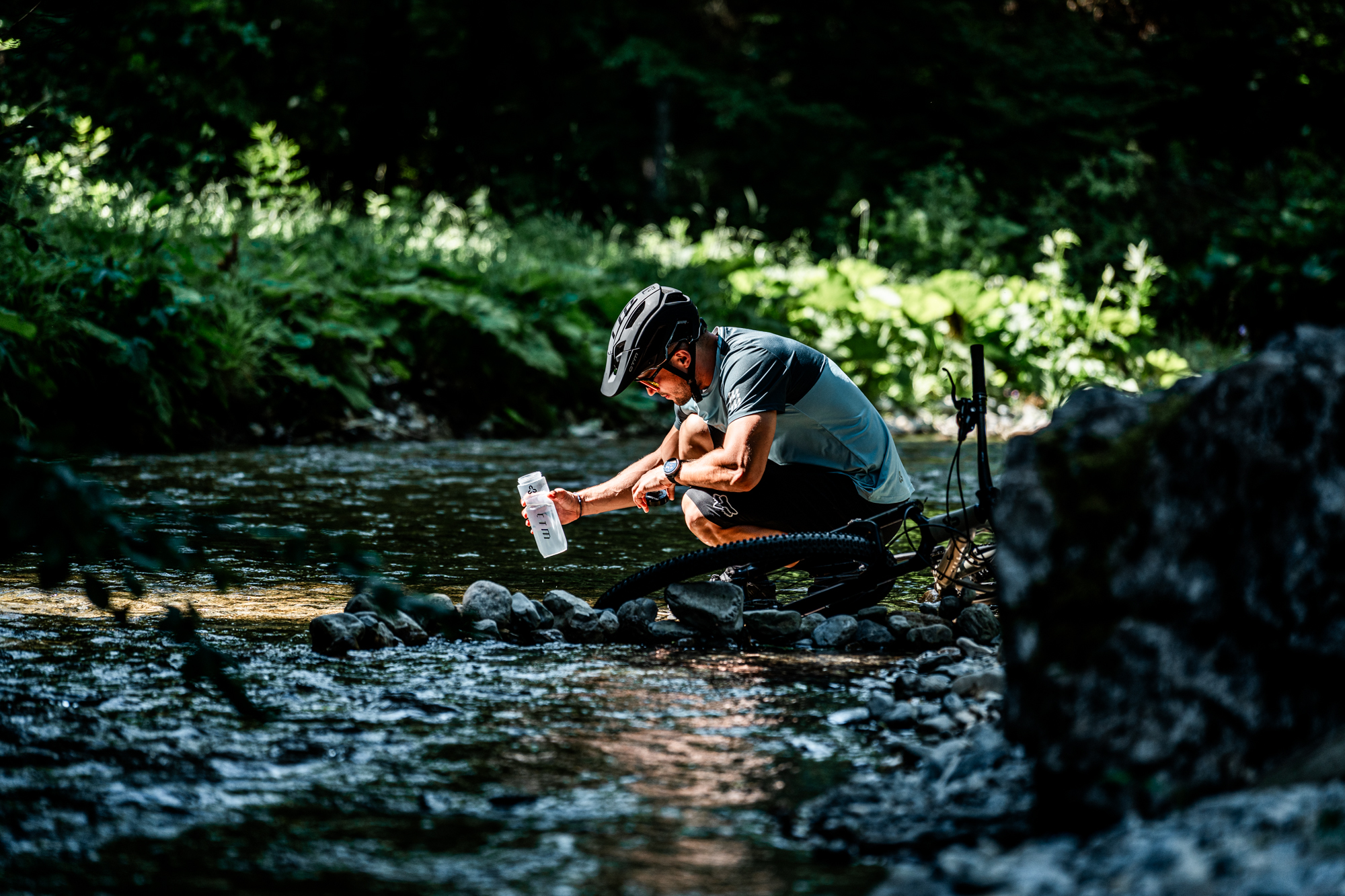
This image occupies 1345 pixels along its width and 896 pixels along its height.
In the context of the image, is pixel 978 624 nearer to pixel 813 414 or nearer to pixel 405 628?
pixel 813 414

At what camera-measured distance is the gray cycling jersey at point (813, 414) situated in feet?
12.6

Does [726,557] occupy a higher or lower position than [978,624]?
higher

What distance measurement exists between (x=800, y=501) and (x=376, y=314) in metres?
5.85

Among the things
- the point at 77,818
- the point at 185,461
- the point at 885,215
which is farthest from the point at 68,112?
the point at 885,215

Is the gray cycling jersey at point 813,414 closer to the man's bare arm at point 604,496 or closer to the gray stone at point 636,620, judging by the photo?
the man's bare arm at point 604,496

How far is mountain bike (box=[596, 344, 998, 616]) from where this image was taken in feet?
11.8

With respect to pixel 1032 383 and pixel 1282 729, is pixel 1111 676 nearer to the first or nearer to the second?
pixel 1282 729

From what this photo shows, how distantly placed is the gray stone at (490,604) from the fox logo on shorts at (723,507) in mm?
841

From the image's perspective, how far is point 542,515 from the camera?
390cm

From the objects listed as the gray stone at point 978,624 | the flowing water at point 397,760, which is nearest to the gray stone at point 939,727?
the flowing water at point 397,760

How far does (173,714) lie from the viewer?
102 inches

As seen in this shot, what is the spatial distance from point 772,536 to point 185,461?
181 inches

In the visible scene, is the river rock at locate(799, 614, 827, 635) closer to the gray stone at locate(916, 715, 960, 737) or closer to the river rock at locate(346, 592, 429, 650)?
the gray stone at locate(916, 715, 960, 737)

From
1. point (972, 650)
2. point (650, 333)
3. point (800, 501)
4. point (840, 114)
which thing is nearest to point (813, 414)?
point (800, 501)
